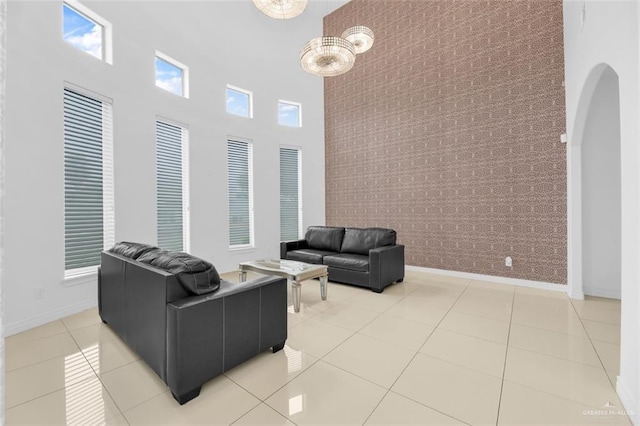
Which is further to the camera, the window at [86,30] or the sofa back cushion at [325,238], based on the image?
the sofa back cushion at [325,238]

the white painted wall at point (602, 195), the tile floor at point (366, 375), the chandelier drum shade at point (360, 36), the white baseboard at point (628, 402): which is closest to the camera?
the white baseboard at point (628, 402)

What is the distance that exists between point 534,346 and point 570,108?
3.06 metres

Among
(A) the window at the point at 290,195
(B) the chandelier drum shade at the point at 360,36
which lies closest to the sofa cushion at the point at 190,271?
(B) the chandelier drum shade at the point at 360,36

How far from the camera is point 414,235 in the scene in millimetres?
5246

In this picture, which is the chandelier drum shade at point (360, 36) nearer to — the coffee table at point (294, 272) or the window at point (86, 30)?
the window at point (86, 30)

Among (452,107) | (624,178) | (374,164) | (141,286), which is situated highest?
(452,107)

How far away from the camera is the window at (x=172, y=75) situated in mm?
4324

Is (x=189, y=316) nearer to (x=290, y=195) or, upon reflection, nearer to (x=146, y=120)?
(x=146, y=120)

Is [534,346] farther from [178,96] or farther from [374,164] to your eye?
[178,96]

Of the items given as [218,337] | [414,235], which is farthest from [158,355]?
[414,235]

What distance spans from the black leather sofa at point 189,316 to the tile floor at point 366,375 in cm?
16

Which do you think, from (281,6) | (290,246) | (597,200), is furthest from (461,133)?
(290,246)

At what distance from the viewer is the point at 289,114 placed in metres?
6.35

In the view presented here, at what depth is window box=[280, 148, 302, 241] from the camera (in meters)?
6.19
